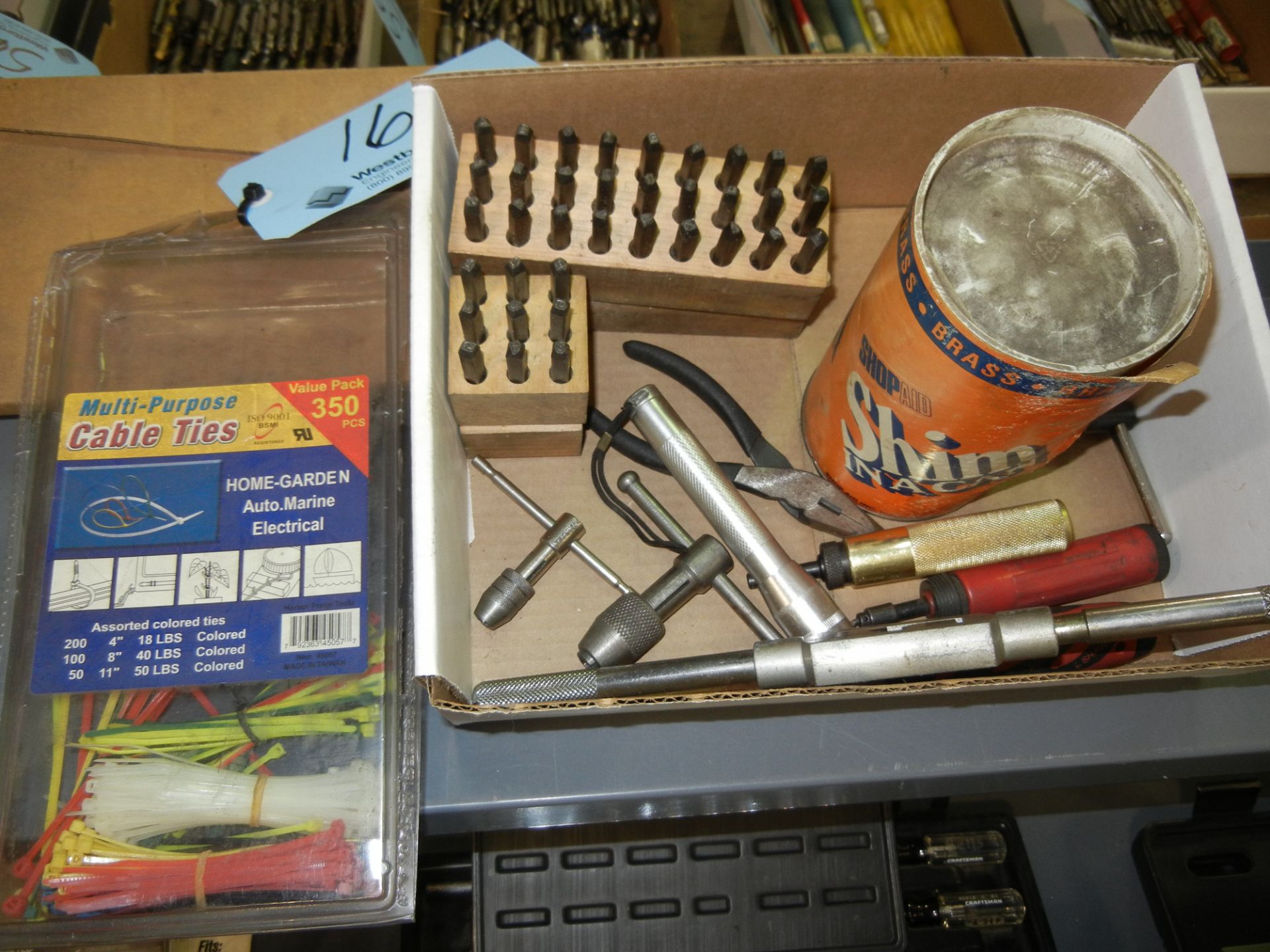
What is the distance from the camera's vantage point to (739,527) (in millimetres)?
603

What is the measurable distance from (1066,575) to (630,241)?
0.41 metres

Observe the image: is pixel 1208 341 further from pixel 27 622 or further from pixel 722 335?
pixel 27 622

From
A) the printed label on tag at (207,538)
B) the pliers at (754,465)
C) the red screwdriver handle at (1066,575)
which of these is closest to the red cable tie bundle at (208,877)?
the printed label on tag at (207,538)

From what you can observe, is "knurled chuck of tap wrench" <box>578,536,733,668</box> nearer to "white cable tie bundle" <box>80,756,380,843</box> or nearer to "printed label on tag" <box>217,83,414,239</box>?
"white cable tie bundle" <box>80,756,380,843</box>

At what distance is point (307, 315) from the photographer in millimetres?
724

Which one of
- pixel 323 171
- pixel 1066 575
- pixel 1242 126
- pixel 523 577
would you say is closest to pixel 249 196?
pixel 323 171

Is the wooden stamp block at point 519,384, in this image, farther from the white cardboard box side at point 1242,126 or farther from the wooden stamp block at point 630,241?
the white cardboard box side at point 1242,126

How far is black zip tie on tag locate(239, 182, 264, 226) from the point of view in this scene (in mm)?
680

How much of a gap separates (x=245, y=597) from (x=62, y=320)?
0.30 meters

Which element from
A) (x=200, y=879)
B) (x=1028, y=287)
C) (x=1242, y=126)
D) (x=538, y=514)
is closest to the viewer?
(x=1028, y=287)

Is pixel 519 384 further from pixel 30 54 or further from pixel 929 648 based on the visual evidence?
pixel 30 54

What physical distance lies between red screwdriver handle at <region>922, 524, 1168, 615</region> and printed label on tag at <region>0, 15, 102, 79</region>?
0.89 metres

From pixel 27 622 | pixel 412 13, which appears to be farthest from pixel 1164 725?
pixel 412 13

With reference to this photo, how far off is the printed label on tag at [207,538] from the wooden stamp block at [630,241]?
0.17m
